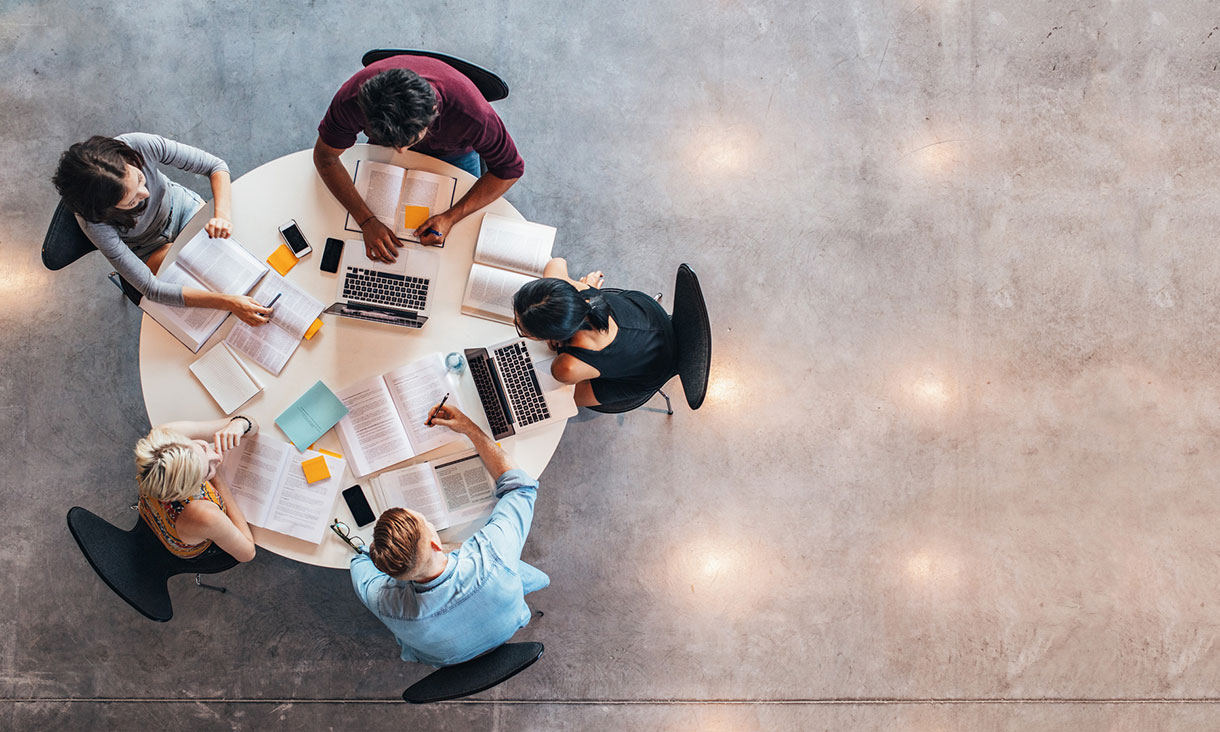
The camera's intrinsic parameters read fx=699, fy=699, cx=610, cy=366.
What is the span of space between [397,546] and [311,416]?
60cm

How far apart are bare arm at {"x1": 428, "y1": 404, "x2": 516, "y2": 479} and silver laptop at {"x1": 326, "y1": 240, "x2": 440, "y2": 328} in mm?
300

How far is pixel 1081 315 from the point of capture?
10.6 feet

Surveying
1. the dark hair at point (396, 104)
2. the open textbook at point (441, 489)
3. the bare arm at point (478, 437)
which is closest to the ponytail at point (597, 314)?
the bare arm at point (478, 437)

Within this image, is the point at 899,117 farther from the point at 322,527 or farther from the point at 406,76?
the point at 322,527

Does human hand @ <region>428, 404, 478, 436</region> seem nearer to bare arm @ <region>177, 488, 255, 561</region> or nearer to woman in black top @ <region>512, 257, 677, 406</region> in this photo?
woman in black top @ <region>512, 257, 677, 406</region>

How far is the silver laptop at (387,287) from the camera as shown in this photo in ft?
7.45

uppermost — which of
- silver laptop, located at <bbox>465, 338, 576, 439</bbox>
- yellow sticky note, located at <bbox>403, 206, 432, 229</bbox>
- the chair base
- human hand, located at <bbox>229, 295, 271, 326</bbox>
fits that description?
yellow sticky note, located at <bbox>403, 206, 432, 229</bbox>

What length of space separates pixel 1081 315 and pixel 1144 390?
1.45 feet

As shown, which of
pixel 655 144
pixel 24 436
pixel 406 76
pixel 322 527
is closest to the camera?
pixel 406 76

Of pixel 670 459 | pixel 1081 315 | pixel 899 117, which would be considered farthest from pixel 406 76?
pixel 1081 315

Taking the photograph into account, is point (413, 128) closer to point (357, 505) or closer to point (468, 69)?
point (468, 69)

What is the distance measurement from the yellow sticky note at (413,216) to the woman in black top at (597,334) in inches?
17.4

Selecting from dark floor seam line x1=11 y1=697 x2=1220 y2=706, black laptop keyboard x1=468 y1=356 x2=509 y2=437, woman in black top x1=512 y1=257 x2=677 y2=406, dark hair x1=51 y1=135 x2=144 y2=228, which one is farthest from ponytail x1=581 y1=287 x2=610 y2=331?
dark floor seam line x1=11 y1=697 x2=1220 y2=706

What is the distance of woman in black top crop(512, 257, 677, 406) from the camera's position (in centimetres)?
200
